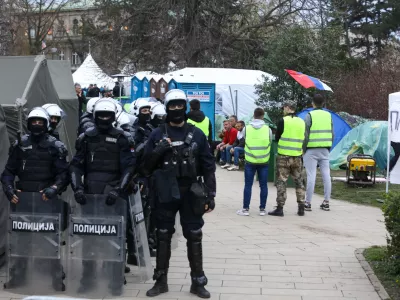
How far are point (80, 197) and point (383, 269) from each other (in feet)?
11.6

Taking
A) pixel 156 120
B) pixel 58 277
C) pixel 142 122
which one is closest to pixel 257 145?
pixel 156 120

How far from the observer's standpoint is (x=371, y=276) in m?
7.43

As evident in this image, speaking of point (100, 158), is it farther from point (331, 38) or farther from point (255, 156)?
point (331, 38)

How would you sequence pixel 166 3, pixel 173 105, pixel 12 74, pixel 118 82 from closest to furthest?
pixel 173 105 < pixel 12 74 < pixel 166 3 < pixel 118 82

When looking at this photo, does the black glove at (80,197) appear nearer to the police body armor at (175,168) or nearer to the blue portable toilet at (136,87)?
the police body armor at (175,168)

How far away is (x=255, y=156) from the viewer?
36.0 feet

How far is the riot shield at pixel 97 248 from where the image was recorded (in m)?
6.53

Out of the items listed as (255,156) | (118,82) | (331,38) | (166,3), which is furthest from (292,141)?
(118,82)

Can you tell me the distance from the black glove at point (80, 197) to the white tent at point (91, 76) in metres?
29.6

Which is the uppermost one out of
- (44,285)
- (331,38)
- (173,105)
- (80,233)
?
(331,38)

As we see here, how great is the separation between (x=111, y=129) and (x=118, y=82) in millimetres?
26137

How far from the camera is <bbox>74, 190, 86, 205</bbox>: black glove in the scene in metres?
6.51

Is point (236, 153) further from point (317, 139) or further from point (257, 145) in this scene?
point (257, 145)

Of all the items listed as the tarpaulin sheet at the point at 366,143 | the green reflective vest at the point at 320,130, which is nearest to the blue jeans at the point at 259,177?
the green reflective vest at the point at 320,130
